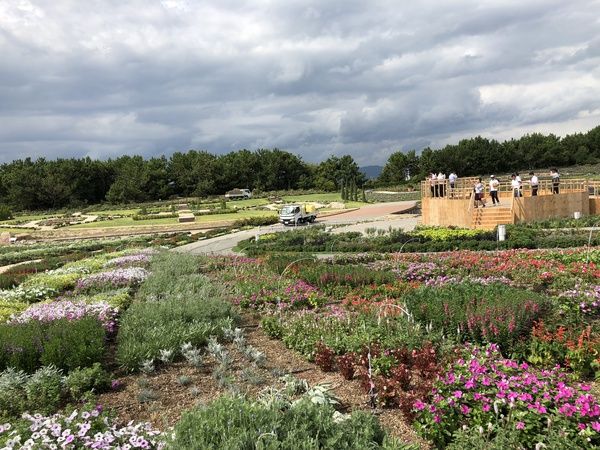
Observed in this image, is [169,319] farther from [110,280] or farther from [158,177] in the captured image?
[158,177]

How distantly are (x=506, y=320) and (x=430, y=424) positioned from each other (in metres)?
2.71

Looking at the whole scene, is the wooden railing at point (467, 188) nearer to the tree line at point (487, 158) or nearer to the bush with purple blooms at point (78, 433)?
the bush with purple blooms at point (78, 433)

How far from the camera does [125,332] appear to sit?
804 cm

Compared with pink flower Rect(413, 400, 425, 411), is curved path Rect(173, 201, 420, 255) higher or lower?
lower

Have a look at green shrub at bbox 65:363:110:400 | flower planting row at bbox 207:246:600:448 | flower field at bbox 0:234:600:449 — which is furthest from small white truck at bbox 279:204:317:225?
green shrub at bbox 65:363:110:400

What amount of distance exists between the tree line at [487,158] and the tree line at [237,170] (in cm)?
17

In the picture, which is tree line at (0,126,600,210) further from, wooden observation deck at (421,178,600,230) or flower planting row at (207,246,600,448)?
flower planting row at (207,246,600,448)

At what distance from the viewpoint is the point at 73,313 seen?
9.09 m

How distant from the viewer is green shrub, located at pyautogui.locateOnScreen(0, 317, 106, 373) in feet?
22.4

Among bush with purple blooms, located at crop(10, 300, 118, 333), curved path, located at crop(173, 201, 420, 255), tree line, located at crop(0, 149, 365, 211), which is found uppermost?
tree line, located at crop(0, 149, 365, 211)

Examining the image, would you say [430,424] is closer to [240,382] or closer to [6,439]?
[240,382]

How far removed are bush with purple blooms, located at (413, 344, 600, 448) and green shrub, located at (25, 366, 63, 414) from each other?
409cm

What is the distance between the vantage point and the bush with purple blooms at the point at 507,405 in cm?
452

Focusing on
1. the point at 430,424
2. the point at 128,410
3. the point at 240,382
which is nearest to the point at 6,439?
the point at 128,410
